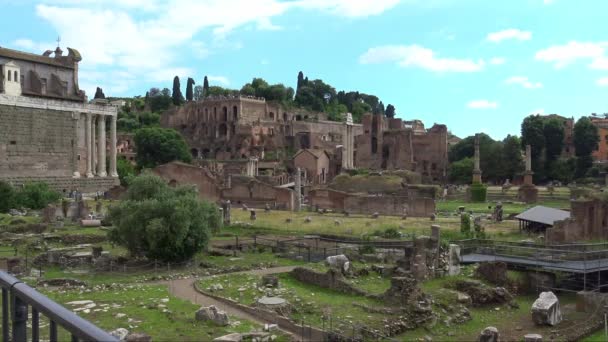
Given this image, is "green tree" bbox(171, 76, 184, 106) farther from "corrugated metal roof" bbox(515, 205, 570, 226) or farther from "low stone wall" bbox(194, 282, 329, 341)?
"low stone wall" bbox(194, 282, 329, 341)

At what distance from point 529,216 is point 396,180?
2820cm

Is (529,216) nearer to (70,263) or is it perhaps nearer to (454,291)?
(454,291)

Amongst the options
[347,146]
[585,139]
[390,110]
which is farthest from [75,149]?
[390,110]

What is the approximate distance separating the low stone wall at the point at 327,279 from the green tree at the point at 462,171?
62.5 meters

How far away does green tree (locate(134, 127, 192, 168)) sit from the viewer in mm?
75312

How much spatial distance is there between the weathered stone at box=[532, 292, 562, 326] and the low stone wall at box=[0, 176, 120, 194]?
39.9 metres

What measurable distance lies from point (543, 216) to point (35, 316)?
98.3 feet

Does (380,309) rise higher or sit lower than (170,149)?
lower

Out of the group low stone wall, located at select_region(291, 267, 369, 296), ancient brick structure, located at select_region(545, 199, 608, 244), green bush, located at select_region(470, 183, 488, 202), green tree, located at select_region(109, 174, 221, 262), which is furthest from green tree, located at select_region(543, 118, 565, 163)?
low stone wall, located at select_region(291, 267, 369, 296)

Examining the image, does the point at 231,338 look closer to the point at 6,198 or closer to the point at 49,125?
the point at 6,198

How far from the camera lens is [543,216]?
30.1 meters

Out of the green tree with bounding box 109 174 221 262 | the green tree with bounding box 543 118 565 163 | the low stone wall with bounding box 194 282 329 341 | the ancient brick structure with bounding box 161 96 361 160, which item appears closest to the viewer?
the low stone wall with bounding box 194 282 329 341

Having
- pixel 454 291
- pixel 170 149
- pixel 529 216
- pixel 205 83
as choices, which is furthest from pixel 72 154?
pixel 205 83

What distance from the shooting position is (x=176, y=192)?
24984 mm
